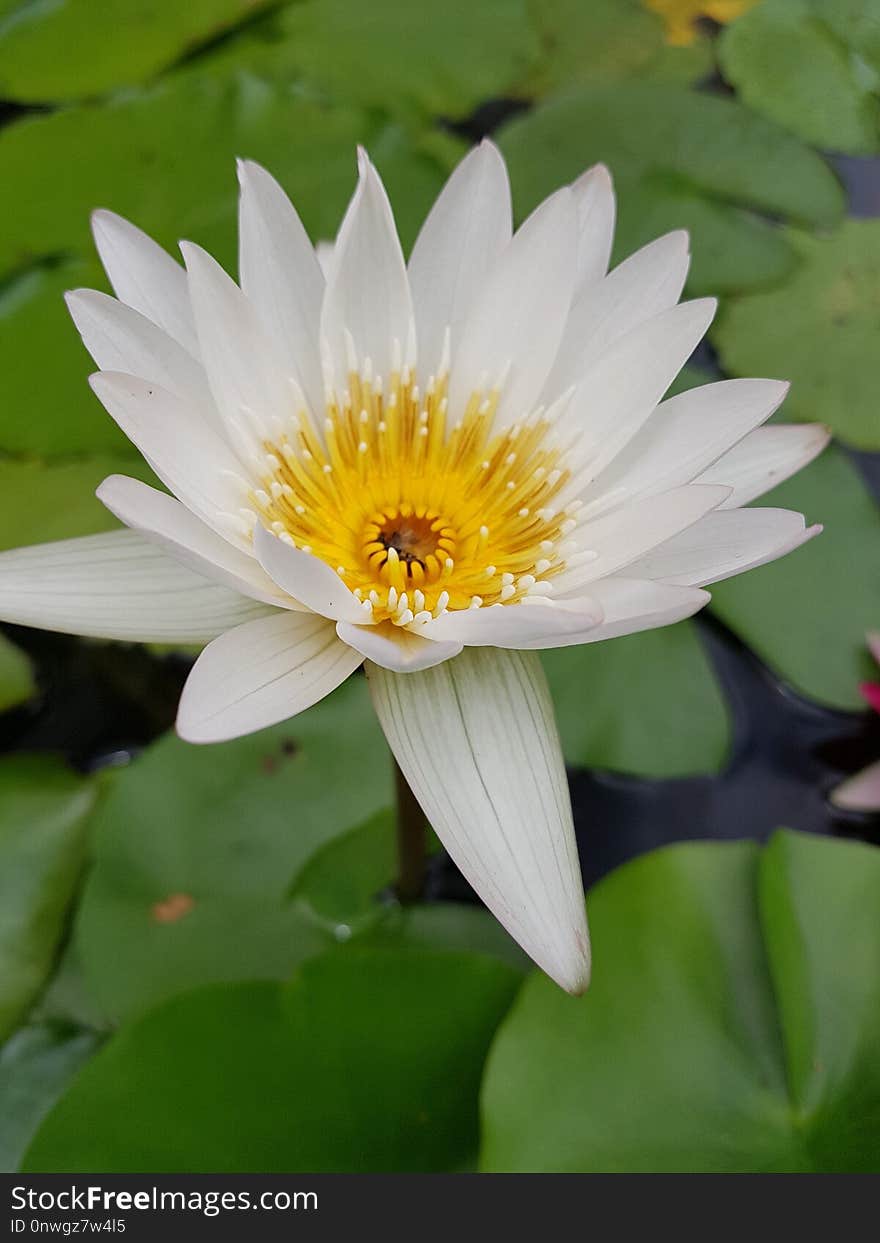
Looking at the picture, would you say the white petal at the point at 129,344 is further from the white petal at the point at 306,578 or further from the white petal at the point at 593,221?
the white petal at the point at 593,221

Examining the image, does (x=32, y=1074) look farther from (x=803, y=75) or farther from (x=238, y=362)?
(x=803, y=75)

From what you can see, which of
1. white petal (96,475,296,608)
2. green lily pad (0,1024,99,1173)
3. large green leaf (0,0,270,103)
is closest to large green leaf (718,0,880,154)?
large green leaf (0,0,270,103)

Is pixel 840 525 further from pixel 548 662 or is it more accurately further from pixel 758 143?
pixel 758 143

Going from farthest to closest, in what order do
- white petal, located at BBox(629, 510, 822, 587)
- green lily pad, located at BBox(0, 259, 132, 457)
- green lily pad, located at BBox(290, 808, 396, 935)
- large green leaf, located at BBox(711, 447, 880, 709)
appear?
green lily pad, located at BBox(0, 259, 132, 457) < large green leaf, located at BBox(711, 447, 880, 709) < green lily pad, located at BBox(290, 808, 396, 935) < white petal, located at BBox(629, 510, 822, 587)

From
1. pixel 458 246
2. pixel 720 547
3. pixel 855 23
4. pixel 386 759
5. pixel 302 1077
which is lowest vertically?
pixel 302 1077

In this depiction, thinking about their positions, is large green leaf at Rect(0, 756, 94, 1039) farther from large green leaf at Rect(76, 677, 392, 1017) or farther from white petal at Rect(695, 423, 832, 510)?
white petal at Rect(695, 423, 832, 510)

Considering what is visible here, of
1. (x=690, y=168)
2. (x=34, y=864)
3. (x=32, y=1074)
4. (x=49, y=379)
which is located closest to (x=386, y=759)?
(x=34, y=864)
